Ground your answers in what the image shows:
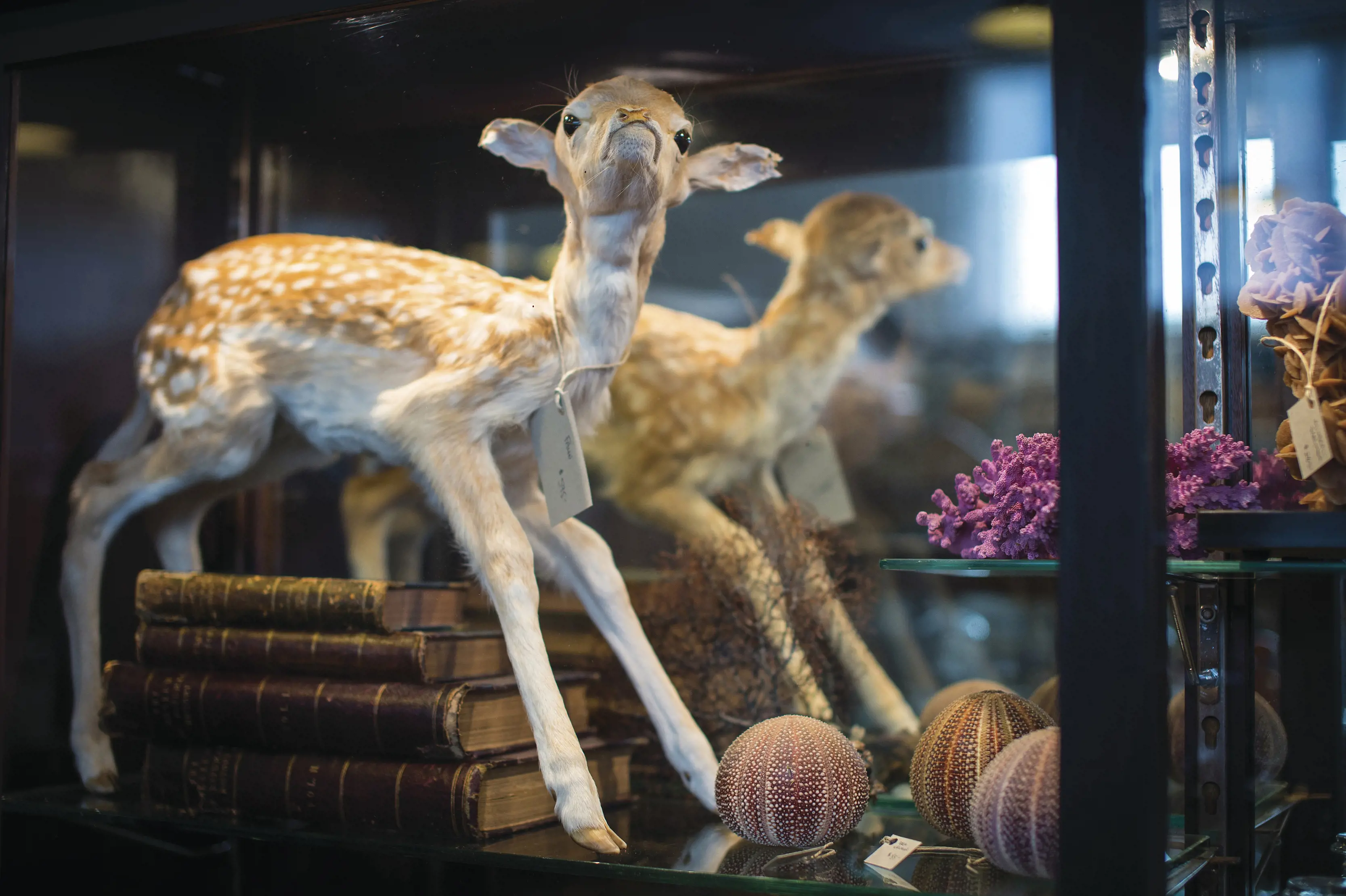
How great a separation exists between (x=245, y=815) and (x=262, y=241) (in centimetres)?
64

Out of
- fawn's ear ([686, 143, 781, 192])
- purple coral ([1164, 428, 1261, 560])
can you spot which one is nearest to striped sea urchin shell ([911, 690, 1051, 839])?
purple coral ([1164, 428, 1261, 560])

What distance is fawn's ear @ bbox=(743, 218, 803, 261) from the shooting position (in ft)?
4.46

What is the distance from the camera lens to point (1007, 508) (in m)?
0.95

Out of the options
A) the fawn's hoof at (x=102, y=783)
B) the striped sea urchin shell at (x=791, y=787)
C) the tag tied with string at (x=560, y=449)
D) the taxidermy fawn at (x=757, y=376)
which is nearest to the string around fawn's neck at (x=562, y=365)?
the tag tied with string at (x=560, y=449)

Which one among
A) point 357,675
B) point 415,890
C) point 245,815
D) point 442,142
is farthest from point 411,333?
point 415,890

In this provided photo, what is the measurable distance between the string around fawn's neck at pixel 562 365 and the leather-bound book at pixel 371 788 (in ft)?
1.12

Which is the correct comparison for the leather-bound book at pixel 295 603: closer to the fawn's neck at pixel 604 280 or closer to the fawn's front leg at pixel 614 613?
the fawn's front leg at pixel 614 613

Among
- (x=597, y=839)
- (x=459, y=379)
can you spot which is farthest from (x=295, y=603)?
(x=597, y=839)

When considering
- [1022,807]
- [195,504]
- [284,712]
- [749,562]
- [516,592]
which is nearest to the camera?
[1022,807]

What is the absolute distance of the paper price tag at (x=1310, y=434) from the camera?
0.85 meters

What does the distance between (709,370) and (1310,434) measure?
2.24ft

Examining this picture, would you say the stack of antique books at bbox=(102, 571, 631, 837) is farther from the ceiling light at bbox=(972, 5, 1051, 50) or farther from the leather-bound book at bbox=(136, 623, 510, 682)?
the ceiling light at bbox=(972, 5, 1051, 50)

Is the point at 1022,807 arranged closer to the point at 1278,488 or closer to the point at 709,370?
the point at 1278,488

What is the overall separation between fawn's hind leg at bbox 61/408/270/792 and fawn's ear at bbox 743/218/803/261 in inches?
23.3
